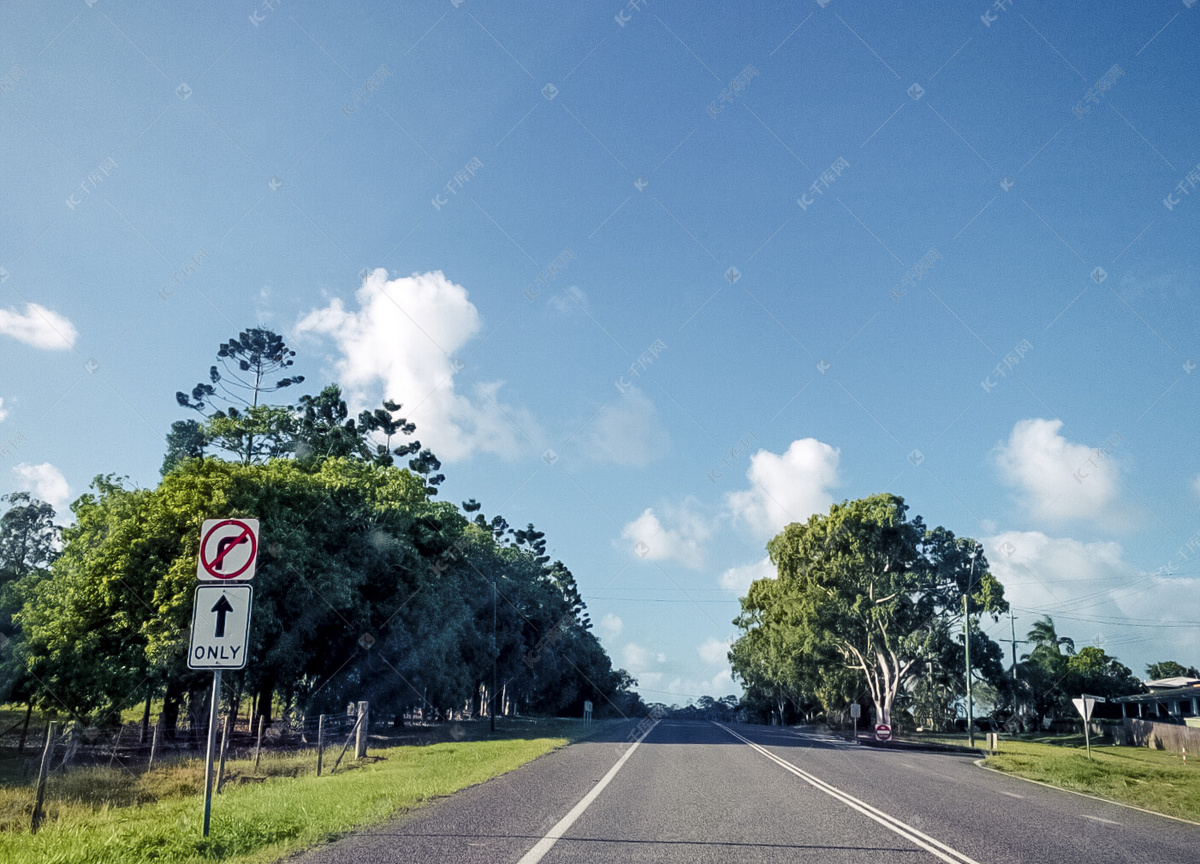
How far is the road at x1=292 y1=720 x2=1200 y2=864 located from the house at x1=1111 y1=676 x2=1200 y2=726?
182 feet

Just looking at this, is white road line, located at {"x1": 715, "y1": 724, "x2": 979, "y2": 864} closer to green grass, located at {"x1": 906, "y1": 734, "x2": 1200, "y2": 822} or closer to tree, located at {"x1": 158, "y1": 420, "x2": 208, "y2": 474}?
green grass, located at {"x1": 906, "y1": 734, "x2": 1200, "y2": 822}

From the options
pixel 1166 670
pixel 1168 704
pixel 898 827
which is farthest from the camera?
pixel 1166 670

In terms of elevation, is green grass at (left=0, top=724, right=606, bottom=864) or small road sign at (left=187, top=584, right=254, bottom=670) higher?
small road sign at (left=187, top=584, right=254, bottom=670)

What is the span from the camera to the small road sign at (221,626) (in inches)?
318

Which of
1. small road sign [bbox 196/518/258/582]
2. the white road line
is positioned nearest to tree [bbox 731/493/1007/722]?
the white road line

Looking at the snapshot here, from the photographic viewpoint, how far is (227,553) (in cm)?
837

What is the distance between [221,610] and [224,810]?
3.96 m

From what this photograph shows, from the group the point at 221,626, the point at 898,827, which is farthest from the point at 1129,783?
the point at 221,626

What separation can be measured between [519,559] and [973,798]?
5240cm

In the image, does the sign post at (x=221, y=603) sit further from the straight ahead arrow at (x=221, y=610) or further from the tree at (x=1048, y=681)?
the tree at (x=1048, y=681)

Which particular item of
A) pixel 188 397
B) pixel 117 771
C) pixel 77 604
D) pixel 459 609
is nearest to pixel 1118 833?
pixel 117 771

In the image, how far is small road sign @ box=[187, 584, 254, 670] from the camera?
8078mm

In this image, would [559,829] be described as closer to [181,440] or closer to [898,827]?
[898,827]

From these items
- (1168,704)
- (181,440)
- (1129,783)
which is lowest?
(1168,704)
